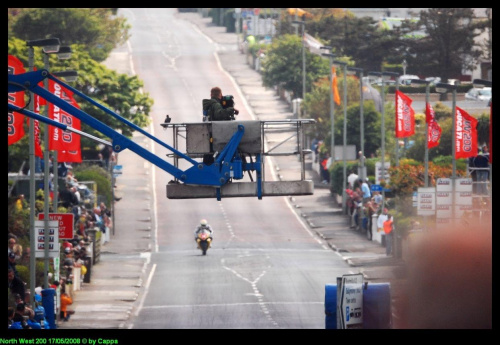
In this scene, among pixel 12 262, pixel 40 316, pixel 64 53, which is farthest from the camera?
pixel 64 53

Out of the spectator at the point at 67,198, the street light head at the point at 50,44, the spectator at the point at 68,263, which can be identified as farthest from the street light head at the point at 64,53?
the spectator at the point at 67,198

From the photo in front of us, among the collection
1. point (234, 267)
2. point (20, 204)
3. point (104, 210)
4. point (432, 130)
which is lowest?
point (234, 267)

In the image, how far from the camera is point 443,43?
135 metres

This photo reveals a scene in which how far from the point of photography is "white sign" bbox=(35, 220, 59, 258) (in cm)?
4803

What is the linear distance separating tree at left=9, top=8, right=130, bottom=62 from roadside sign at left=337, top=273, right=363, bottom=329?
3702 inches

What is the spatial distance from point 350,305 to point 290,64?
8916 cm

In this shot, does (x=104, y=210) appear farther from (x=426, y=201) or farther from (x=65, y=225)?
(x=65, y=225)

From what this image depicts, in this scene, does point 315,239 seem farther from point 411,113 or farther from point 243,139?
point 243,139

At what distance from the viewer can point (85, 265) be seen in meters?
64.8

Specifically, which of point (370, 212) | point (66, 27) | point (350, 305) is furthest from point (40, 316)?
point (66, 27)

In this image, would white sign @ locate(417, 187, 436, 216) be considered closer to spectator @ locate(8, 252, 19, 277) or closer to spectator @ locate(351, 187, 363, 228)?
spectator @ locate(351, 187, 363, 228)

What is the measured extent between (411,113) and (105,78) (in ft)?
97.6

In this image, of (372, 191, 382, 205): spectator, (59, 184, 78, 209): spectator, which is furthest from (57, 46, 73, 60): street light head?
(372, 191, 382, 205): spectator
